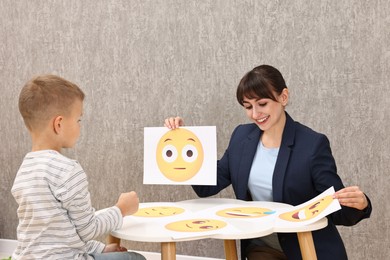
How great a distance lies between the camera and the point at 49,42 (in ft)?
9.16

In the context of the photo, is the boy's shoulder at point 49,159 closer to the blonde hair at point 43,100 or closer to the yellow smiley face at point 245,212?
the blonde hair at point 43,100

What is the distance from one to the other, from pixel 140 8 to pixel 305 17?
34.4 inches

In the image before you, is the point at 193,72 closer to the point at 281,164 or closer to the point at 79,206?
the point at 281,164

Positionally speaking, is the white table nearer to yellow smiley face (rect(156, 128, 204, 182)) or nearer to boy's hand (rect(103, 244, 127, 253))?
boy's hand (rect(103, 244, 127, 253))

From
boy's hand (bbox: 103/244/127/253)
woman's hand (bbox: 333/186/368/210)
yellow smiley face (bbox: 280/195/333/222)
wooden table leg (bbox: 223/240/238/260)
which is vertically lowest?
wooden table leg (bbox: 223/240/238/260)

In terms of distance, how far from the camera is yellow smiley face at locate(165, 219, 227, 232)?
1.47m

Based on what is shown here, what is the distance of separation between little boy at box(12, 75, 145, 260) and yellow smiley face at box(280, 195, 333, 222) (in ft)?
1.84

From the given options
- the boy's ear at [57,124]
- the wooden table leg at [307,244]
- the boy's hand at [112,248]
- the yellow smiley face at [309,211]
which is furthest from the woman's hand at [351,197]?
the boy's ear at [57,124]

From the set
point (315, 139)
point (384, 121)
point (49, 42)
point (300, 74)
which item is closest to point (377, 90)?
point (384, 121)

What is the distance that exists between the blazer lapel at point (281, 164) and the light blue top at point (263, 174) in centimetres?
4

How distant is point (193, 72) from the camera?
2439 millimetres

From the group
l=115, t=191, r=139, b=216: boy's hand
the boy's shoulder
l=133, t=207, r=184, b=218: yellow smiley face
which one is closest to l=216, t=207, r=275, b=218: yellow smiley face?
l=133, t=207, r=184, b=218: yellow smiley face

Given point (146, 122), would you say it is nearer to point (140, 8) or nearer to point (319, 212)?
point (140, 8)

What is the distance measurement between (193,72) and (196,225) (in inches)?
43.2
